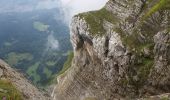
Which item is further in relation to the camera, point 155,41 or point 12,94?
point 155,41

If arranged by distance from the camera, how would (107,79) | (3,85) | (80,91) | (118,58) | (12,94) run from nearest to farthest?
1. (12,94)
2. (3,85)
3. (118,58)
4. (107,79)
5. (80,91)

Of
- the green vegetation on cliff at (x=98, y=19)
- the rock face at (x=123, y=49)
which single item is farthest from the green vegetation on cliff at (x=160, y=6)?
the green vegetation on cliff at (x=98, y=19)

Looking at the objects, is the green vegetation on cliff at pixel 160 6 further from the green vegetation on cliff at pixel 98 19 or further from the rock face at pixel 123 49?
the green vegetation on cliff at pixel 98 19

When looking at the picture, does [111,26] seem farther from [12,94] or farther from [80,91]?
[12,94]

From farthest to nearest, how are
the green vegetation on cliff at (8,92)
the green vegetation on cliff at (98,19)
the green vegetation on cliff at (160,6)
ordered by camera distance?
the green vegetation on cliff at (98,19)
the green vegetation on cliff at (160,6)
the green vegetation on cliff at (8,92)

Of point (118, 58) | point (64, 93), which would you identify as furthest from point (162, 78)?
point (64, 93)
